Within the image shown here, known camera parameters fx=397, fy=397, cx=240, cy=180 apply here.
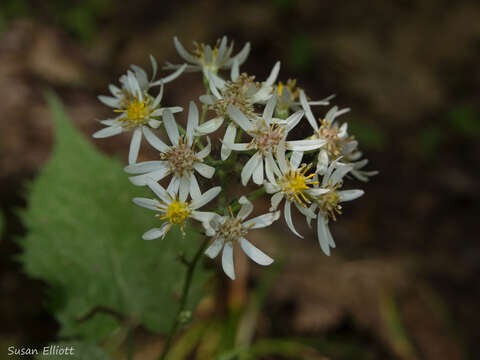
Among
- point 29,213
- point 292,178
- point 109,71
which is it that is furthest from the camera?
point 109,71

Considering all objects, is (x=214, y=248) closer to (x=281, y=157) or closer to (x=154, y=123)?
(x=281, y=157)

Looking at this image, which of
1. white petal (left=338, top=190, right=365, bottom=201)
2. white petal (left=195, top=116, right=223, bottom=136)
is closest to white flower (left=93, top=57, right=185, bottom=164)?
white petal (left=195, top=116, right=223, bottom=136)

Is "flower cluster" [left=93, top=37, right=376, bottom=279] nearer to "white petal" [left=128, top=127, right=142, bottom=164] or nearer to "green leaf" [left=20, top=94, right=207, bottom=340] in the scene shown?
"white petal" [left=128, top=127, right=142, bottom=164]

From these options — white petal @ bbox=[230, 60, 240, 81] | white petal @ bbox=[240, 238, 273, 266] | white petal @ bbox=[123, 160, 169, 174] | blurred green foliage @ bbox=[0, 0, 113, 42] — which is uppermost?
blurred green foliage @ bbox=[0, 0, 113, 42]

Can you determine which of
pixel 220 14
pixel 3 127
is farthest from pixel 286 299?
pixel 220 14

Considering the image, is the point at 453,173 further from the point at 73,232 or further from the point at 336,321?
the point at 73,232

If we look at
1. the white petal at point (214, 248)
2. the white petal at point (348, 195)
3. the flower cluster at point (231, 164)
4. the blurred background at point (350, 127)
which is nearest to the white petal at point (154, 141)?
the flower cluster at point (231, 164)

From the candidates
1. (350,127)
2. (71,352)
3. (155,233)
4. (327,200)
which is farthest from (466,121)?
(71,352)
